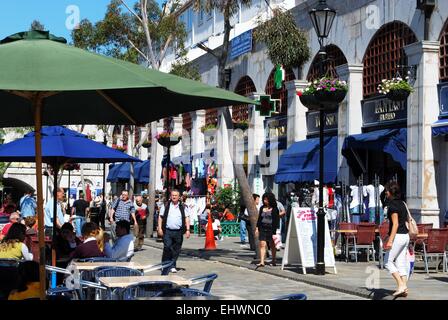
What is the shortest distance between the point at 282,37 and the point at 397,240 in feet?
39.8

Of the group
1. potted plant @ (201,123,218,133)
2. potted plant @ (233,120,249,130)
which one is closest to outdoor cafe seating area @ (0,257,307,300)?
potted plant @ (233,120,249,130)

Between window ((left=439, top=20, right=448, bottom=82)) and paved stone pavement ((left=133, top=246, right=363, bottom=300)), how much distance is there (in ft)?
25.1

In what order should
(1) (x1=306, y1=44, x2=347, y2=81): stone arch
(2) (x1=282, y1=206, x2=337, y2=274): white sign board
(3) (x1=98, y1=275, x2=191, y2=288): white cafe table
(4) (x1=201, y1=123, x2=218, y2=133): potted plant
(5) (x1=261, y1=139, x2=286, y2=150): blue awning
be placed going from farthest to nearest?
(4) (x1=201, y1=123, x2=218, y2=133): potted plant
(5) (x1=261, y1=139, x2=286, y2=150): blue awning
(1) (x1=306, y1=44, x2=347, y2=81): stone arch
(2) (x1=282, y1=206, x2=337, y2=274): white sign board
(3) (x1=98, y1=275, x2=191, y2=288): white cafe table

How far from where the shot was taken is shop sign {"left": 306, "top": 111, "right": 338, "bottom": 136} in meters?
28.7

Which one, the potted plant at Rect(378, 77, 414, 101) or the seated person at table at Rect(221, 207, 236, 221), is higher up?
the potted plant at Rect(378, 77, 414, 101)

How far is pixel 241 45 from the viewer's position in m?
37.0

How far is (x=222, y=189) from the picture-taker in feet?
116

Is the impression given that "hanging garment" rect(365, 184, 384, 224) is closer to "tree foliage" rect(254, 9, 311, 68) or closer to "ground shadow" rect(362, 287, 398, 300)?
"tree foliage" rect(254, 9, 311, 68)

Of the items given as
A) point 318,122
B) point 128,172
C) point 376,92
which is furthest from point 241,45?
point 128,172

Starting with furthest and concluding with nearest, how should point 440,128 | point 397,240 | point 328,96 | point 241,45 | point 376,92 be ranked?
point 241,45, point 376,92, point 440,128, point 328,96, point 397,240

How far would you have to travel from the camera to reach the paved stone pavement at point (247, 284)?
14.1 meters

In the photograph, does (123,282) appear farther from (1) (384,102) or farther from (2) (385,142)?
(1) (384,102)
